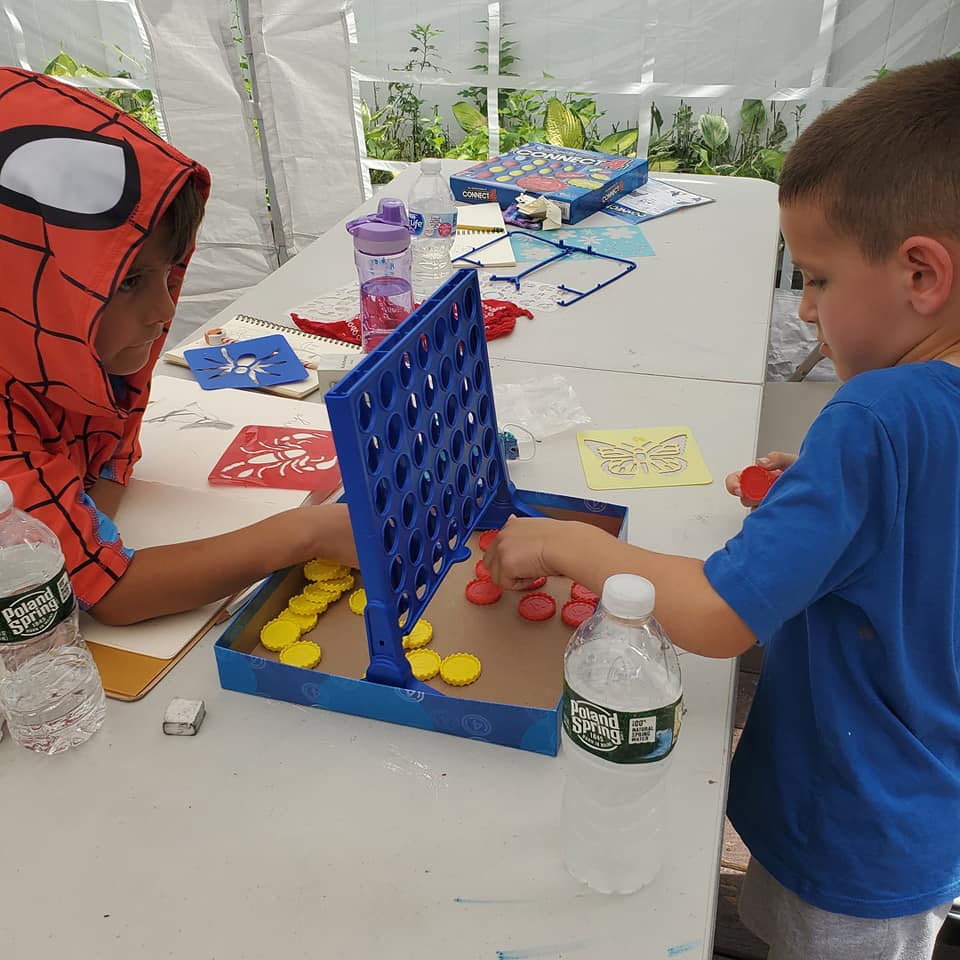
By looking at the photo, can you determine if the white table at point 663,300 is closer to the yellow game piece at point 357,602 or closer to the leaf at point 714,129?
the yellow game piece at point 357,602

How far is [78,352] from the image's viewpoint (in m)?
A: 1.03

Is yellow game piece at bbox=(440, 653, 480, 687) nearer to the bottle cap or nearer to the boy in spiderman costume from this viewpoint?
the boy in spiderman costume

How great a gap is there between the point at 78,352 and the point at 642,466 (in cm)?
76

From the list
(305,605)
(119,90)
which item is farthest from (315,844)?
(119,90)

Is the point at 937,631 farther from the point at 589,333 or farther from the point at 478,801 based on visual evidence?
the point at 589,333

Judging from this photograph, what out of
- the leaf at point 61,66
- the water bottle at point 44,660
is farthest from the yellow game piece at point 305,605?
the leaf at point 61,66

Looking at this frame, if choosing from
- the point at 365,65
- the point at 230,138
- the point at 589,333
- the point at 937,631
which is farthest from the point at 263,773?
the point at 365,65

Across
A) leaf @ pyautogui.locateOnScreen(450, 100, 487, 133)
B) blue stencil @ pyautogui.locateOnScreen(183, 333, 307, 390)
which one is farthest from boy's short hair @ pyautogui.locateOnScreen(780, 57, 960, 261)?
leaf @ pyautogui.locateOnScreen(450, 100, 487, 133)

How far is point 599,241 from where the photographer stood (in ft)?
7.00

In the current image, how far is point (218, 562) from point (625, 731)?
0.56 meters

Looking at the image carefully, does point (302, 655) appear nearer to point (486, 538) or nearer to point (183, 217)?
point (486, 538)

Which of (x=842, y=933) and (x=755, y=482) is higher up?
(x=755, y=482)

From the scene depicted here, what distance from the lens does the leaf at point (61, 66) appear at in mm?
3988

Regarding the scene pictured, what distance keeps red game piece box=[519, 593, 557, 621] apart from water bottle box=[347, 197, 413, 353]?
64 cm
